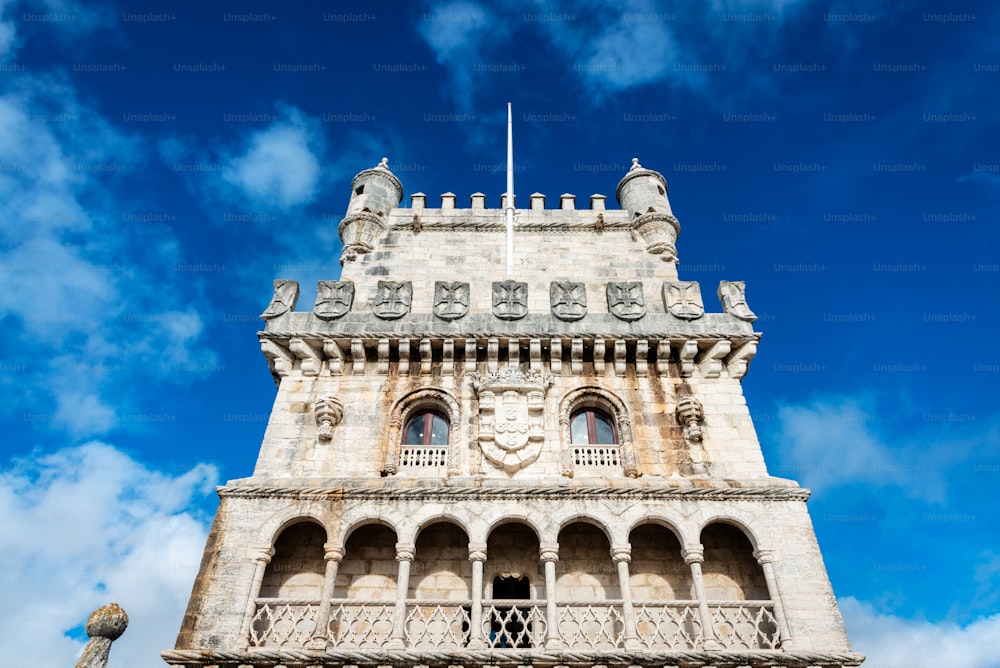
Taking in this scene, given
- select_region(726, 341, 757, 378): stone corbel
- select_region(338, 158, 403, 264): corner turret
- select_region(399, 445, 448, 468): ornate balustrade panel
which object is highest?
select_region(338, 158, 403, 264): corner turret

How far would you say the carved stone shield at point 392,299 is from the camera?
1778cm

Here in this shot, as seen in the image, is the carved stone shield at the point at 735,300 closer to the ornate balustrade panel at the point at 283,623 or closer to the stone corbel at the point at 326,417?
the stone corbel at the point at 326,417

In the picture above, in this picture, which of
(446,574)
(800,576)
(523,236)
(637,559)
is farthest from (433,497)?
(523,236)

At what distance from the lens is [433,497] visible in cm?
1444

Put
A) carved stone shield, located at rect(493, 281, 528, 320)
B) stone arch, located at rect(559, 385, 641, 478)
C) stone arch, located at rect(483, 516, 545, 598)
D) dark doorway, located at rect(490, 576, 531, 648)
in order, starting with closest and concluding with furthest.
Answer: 1. dark doorway, located at rect(490, 576, 531, 648)
2. stone arch, located at rect(483, 516, 545, 598)
3. stone arch, located at rect(559, 385, 641, 478)
4. carved stone shield, located at rect(493, 281, 528, 320)

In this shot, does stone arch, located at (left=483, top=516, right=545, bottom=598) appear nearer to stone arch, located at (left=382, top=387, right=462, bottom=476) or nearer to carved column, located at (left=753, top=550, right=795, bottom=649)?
stone arch, located at (left=382, top=387, right=462, bottom=476)

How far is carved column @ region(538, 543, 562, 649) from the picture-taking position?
504 inches

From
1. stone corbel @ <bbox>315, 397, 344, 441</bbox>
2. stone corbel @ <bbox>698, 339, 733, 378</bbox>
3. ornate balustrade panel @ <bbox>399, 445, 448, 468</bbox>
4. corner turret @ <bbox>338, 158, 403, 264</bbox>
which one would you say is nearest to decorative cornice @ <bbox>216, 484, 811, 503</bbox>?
ornate balustrade panel @ <bbox>399, 445, 448, 468</bbox>

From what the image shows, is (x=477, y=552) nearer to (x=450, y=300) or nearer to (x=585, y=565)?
(x=585, y=565)

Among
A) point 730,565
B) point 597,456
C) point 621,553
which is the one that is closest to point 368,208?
point 597,456

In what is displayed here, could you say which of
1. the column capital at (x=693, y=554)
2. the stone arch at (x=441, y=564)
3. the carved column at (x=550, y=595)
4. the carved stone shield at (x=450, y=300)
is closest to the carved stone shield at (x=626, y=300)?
the carved stone shield at (x=450, y=300)

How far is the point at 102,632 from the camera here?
11.4m

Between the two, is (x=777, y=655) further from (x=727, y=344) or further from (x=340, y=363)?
(x=340, y=363)

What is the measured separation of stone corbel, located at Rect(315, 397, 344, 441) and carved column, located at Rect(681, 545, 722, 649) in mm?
8617
